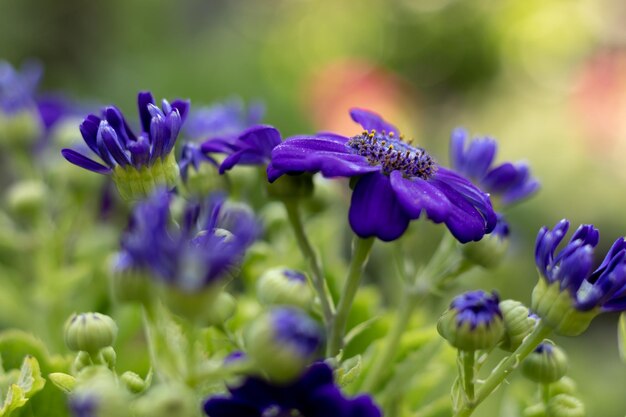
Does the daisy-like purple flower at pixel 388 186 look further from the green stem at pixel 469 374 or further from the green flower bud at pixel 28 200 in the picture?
the green flower bud at pixel 28 200

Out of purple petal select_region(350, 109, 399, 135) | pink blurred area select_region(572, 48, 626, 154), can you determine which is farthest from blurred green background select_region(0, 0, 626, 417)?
purple petal select_region(350, 109, 399, 135)

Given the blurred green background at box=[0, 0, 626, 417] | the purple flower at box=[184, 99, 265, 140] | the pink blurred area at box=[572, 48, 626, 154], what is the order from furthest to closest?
the pink blurred area at box=[572, 48, 626, 154], the blurred green background at box=[0, 0, 626, 417], the purple flower at box=[184, 99, 265, 140]

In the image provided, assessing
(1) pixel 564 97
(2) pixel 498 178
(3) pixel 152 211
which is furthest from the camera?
(1) pixel 564 97

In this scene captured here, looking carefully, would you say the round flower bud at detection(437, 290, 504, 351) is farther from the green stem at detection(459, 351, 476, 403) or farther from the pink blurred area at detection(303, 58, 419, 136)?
the pink blurred area at detection(303, 58, 419, 136)

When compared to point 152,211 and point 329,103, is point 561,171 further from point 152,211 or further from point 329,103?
point 152,211

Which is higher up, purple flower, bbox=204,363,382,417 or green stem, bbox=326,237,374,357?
green stem, bbox=326,237,374,357

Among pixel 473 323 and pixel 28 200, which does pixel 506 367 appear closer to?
pixel 473 323

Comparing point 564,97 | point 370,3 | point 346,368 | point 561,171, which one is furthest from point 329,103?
point 346,368
